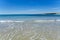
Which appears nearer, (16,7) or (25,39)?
(25,39)

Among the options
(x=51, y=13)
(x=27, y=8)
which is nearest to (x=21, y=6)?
(x=27, y=8)

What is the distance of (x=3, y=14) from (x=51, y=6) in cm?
605

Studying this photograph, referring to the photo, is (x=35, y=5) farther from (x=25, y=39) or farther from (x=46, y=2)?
(x=25, y=39)

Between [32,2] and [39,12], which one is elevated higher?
[32,2]

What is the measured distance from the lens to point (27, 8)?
12.3m

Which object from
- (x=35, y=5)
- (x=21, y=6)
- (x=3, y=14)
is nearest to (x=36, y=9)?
(x=35, y=5)

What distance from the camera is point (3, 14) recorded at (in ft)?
45.9

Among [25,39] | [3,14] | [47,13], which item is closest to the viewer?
[25,39]

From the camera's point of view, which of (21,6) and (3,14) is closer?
(21,6)

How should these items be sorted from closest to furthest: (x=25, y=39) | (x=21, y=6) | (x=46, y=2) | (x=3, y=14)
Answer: (x=25, y=39), (x=46, y=2), (x=21, y=6), (x=3, y=14)

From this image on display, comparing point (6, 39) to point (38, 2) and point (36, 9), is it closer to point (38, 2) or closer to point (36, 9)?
point (38, 2)

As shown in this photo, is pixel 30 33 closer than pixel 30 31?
Yes

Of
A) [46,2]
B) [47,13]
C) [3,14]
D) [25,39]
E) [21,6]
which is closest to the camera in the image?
[25,39]

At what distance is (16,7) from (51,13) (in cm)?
420
